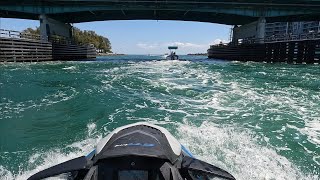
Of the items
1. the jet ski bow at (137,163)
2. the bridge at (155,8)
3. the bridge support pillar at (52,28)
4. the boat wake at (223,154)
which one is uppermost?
the bridge at (155,8)

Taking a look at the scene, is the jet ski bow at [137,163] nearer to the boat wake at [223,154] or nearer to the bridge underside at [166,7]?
the boat wake at [223,154]

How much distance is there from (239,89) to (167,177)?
1268cm

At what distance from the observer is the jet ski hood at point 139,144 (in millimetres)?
3316

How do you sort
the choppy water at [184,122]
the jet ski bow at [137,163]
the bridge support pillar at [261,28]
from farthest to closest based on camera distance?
the bridge support pillar at [261,28]
the choppy water at [184,122]
the jet ski bow at [137,163]

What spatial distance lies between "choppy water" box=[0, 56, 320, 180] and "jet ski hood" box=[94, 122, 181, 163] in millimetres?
2455

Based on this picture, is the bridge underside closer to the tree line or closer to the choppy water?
the choppy water

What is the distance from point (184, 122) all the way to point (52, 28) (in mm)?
45377

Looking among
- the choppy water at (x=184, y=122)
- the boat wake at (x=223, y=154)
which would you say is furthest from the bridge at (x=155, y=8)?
the boat wake at (x=223, y=154)

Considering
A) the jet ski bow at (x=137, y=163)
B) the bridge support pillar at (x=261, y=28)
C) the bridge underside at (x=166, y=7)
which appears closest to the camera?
the jet ski bow at (x=137, y=163)

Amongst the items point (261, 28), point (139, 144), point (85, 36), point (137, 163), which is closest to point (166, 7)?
point (261, 28)

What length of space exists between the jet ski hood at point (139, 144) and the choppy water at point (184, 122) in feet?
8.05

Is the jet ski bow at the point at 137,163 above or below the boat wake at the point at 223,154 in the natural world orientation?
above

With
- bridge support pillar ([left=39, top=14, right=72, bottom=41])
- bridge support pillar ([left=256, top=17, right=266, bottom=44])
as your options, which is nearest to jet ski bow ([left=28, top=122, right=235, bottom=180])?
bridge support pillar ([left=39, top=14, right=72, bottom=41])

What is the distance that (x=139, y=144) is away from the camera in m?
3.52
